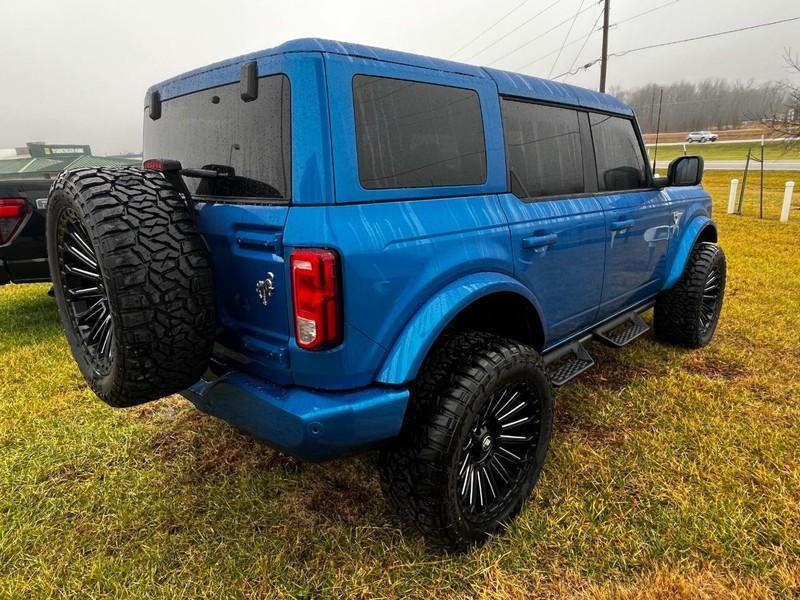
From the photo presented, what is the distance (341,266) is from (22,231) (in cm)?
433

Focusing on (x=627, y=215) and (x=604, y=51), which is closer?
(x=627, y=215)

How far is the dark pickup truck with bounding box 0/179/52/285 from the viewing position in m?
4.42

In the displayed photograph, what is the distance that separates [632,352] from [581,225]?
1902 mm

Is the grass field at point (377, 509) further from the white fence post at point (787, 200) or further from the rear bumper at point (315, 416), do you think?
the white fence post at point (787, 200)

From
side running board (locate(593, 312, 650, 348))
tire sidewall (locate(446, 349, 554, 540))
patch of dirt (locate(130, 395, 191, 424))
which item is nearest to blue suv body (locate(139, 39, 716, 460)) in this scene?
tire sidewall (locate(446, 349, 554, 540))

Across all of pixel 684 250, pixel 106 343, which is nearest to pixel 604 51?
pixel 684 250

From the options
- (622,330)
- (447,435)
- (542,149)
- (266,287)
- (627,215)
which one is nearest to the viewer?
(266,287)

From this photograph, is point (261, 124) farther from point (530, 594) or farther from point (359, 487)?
point (530, 594)

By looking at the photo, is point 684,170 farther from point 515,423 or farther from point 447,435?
point 447,435

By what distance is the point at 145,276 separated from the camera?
1661 mm

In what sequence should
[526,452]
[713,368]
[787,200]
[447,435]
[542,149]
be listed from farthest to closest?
1. [787,200]
2. [713,368]
3. [542,149]
4. [526,452]
5. [447,435]

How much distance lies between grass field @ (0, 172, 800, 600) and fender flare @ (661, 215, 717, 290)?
75cm

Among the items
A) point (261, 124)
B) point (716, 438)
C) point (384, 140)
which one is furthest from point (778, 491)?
point (261, 124)

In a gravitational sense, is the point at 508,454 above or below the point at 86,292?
below
